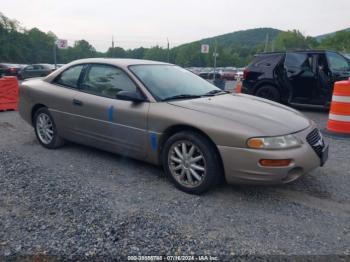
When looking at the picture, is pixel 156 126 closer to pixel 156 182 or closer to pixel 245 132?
pixel 156 182

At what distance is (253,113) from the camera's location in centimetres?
381

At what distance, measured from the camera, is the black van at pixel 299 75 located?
8961 mm

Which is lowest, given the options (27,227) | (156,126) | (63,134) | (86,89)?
(27,227)

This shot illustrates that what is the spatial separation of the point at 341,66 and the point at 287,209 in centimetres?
708

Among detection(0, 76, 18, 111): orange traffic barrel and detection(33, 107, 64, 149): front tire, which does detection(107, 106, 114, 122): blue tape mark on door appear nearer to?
detection(33, 107, 64, 149): front tire

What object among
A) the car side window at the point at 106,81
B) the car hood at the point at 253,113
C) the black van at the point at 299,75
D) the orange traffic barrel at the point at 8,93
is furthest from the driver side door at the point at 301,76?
the orange traffic barrel at the point at 8,93

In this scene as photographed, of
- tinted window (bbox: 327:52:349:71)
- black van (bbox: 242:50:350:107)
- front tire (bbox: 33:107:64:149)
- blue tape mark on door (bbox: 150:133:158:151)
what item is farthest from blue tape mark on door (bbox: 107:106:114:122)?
tinted window (bbox: 327:52:349:71)

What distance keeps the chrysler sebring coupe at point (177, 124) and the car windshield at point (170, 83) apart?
0.04ft

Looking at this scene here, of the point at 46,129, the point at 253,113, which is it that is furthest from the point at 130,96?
the point at 46,129

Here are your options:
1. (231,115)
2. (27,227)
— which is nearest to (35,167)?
(27,227)

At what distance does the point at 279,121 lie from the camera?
372cm

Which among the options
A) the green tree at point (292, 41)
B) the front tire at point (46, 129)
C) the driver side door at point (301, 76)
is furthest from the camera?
the green tree at point (292, 41)

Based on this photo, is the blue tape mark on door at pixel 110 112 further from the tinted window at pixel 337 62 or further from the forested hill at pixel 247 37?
the forested hill at pixel 247 37

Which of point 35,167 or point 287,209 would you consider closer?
point 287,209
